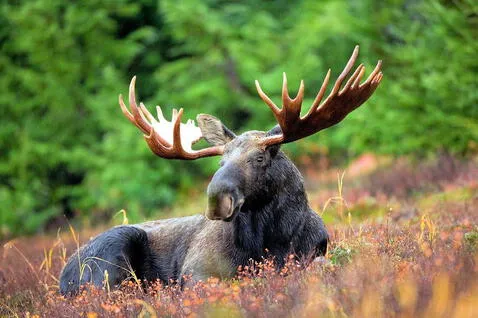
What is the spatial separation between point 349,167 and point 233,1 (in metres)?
8.74

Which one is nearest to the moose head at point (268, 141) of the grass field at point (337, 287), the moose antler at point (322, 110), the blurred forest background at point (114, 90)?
the moose antler at point (322, 110)

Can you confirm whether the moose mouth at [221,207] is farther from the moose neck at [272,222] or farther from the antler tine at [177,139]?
the antler tine at [177,139]

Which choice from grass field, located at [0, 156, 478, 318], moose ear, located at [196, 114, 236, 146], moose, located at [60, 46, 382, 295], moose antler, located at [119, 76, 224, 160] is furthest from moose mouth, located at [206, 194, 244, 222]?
moose ear, located at [196, 114, 236, 146]

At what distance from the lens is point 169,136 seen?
24.5 feet

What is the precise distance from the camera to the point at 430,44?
1540 cm

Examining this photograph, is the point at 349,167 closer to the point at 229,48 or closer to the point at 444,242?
the point at 229,48

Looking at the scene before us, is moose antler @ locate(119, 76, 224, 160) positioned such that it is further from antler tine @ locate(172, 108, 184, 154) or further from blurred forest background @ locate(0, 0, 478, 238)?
blurred forest background @ locate(0, 0, 478, 238)

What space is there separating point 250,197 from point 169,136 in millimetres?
1391

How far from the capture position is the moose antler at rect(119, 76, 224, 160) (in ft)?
22.6

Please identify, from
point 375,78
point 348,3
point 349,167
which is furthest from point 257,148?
point 348,3

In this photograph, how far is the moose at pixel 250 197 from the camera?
20.4 ft

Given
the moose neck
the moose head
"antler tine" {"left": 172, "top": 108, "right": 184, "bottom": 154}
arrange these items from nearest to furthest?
the moose head < the moose neck < "antler tine" {"left": 172, "top": 108, "right": 184, "bottom": 154}

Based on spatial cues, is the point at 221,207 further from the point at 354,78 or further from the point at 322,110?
the point at 354,78

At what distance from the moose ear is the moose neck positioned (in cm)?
55
